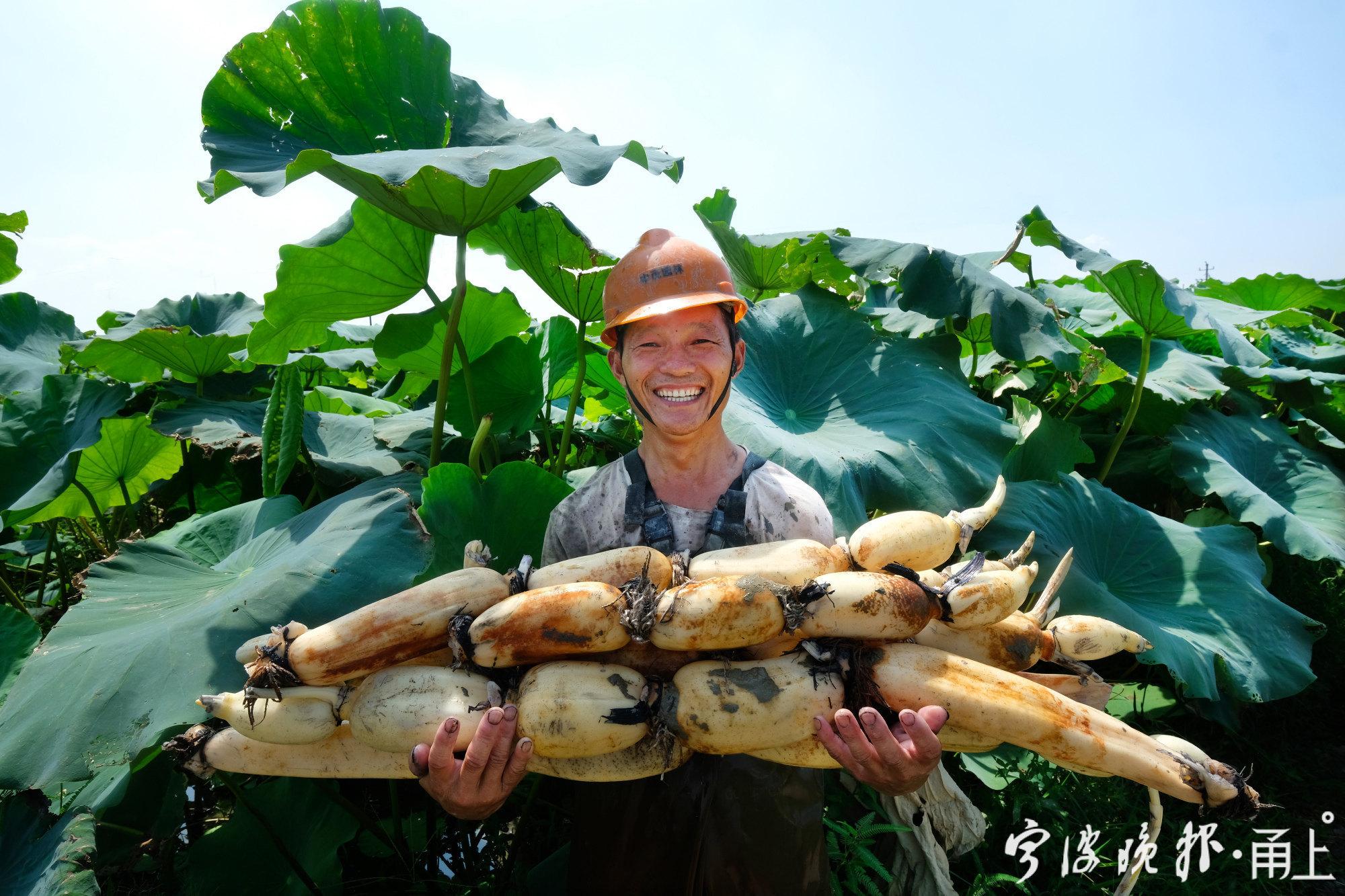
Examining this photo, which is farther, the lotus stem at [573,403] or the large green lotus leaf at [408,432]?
the large green lotus leaf at [408,432]

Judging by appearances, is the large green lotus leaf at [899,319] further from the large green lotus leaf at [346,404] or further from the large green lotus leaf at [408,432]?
the large green lotus leaf at [346,404]

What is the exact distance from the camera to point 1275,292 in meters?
5.75

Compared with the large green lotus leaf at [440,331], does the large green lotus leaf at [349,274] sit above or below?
above

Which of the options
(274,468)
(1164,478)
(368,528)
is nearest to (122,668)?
(368,528)

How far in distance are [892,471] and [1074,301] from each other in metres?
2.86

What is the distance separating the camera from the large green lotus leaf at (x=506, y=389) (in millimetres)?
2721

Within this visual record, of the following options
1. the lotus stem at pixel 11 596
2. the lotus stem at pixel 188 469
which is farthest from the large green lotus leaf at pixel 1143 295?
the lotus stem at pixel 11 596

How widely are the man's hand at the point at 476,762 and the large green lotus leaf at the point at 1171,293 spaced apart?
2728 millimetres

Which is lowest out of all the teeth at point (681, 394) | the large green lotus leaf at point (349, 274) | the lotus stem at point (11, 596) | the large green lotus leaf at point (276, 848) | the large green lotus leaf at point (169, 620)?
the large green lotus leaf at point (276, 848)

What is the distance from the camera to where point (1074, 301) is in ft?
15.0

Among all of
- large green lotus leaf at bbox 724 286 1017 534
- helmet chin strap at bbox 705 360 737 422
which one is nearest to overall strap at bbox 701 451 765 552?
helmet chin strap at bbox 705 360 737 422

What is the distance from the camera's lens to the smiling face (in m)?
1.66

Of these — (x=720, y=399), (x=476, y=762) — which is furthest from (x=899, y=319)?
(x=476, y=762)

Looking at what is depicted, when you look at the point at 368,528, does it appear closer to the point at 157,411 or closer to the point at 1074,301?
the point at 157,411
